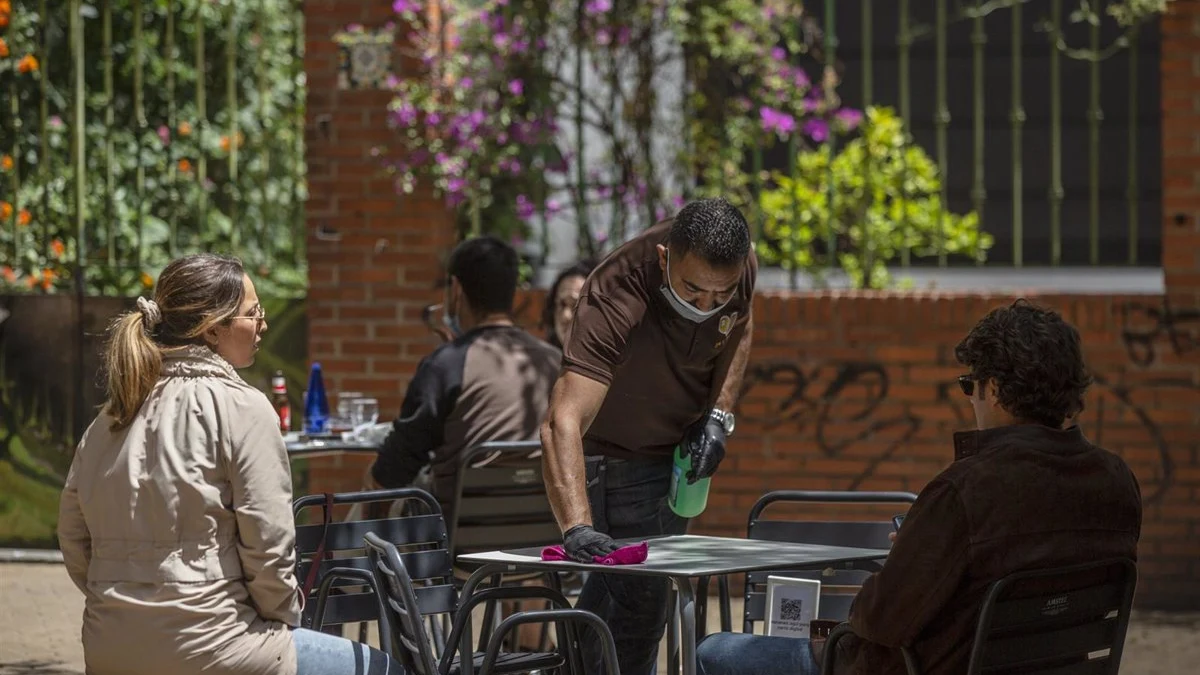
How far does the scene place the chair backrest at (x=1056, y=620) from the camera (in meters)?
3.46

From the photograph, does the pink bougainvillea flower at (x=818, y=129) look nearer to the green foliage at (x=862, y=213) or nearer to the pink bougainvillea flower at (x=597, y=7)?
the green foliage at (x=862, y=213)

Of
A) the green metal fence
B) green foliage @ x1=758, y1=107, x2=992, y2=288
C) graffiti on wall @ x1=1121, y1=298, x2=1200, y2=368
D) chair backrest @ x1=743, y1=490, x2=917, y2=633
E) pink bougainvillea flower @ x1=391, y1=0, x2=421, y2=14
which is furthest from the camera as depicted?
the green metal fence

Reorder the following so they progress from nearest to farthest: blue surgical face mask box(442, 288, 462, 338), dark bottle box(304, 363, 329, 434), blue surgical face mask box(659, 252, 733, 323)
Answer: blue surgical face mask box(659, 252, 733, 323), blue surgical face mask box(442, 288, 462, 338), dark bottle box(304, 363, 329, 434)

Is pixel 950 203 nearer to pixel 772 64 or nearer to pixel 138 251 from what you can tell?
pixel 772 64

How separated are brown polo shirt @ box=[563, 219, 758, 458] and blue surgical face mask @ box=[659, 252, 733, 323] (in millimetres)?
31

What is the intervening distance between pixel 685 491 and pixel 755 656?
69 cm

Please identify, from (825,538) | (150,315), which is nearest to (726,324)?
(825,538)

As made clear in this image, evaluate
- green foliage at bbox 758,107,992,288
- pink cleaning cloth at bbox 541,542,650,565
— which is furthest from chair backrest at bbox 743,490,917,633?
green foliage at bbox 758,107,992,288

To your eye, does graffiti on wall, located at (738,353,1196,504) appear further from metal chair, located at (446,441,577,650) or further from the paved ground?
metal chair, located at (446,441,577,650)

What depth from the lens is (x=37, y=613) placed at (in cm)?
748

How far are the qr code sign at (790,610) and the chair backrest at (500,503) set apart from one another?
1348 millimetres

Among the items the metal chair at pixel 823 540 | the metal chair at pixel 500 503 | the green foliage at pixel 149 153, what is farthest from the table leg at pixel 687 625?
the green foliage at pixel 149 153

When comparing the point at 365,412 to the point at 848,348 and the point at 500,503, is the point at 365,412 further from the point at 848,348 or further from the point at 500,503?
the point at 848,348

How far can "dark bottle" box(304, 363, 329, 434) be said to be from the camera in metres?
6.72
